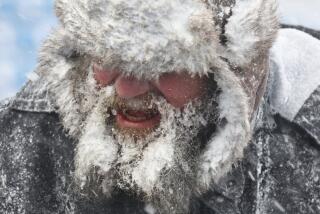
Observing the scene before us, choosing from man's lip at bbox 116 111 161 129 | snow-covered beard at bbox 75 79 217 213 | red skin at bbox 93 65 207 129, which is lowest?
snow-covered beard at bbox 75 79 217 213

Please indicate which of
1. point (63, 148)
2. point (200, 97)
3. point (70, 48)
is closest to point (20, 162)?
point (63, 148)

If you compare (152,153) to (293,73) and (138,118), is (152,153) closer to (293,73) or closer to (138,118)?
(138,118)

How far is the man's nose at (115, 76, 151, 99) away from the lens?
1.60 metres

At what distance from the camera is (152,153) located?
168cm

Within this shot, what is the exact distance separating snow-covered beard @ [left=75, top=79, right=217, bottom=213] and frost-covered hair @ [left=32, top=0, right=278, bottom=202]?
45 millimetres

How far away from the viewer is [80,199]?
1.99 meters

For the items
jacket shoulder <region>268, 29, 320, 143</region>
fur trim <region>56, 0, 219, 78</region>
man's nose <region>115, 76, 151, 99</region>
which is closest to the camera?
fur trim <region>56, 0, 219, 78</region>

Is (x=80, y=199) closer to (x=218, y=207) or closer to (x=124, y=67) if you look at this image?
→ (x=218, y=207)

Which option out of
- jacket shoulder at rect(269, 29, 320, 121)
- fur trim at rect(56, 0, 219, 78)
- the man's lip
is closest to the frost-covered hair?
fur trim at rect(56, 0, 219, 78)

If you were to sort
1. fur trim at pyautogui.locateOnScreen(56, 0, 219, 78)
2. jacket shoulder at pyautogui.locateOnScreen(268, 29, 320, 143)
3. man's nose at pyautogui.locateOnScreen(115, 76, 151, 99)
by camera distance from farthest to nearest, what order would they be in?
jacket shoulder at pyautogui.locateOnScreen(268, 29, 320, 143) < man's nose at pyautogui.locateOnScreen(115, 76, 151, 99) < fur trim at pyautogui.locateOnScreen(56, 0, 219, 78)

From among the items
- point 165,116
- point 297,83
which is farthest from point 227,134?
point 297,83

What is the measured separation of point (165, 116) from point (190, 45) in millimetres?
242

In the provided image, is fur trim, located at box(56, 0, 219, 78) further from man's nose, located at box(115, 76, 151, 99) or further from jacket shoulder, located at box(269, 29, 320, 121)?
jacket shoulder, located at box(269, 29, 320, 121)

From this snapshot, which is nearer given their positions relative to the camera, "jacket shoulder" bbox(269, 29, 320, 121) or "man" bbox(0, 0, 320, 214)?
"man" bbox(0, 0, 320, 214)
